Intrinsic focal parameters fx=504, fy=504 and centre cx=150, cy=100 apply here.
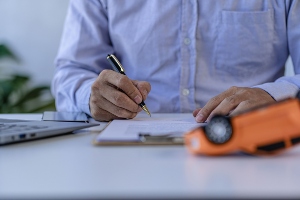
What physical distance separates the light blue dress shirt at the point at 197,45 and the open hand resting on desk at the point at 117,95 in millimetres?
279

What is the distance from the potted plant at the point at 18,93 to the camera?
271 cm

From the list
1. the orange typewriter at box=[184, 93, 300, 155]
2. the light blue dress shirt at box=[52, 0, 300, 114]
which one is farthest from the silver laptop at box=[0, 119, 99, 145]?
the light blue dress shirt at box=[52, 0, 300, 114]

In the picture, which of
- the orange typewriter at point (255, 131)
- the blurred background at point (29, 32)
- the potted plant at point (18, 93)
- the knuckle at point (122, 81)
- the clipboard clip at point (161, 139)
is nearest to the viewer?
the orange typewriter at point (255, 131)

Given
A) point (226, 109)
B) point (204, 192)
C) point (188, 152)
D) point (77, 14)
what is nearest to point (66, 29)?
point (77, 14)

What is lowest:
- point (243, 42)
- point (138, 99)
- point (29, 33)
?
point (29, 33)

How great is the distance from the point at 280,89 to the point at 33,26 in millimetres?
2038

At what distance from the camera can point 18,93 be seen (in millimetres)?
2836

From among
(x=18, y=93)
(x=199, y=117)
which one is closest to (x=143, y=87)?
(x=199, y=117)

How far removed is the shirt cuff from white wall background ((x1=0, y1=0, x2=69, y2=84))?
194cm

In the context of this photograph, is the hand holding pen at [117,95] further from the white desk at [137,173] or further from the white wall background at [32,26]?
the white wall background at [32,26]

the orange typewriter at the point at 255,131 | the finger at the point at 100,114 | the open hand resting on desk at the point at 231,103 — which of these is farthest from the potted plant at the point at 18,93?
the orange typewriter at the point at 255,131

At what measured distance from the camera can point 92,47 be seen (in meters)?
1.45

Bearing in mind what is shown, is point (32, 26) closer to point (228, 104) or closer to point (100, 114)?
point (100, 114)

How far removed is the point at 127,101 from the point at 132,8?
1.56 feet
